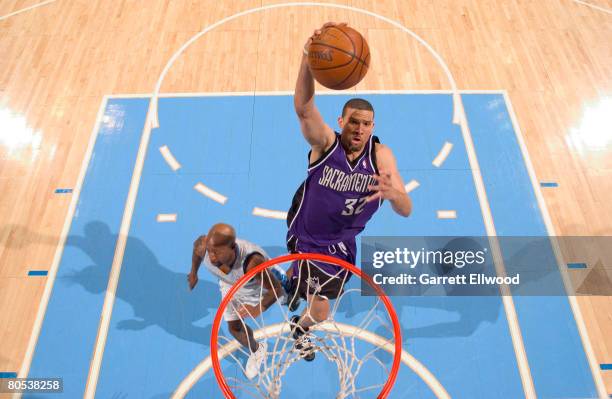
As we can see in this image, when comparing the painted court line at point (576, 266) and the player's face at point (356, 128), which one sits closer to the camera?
the player's face at point (356, 128)

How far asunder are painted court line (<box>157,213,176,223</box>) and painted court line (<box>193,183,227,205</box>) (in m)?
0.41

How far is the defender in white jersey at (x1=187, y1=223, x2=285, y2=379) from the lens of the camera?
13.4ft

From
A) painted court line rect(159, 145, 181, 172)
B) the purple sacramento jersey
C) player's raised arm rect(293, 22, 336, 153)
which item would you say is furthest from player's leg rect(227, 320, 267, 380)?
painted court line rect(159, 145, 181, 172)

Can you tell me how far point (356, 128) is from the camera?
3.96 meters

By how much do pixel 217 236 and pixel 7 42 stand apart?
19.4ft

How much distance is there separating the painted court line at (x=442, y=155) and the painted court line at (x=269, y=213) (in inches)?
74.5

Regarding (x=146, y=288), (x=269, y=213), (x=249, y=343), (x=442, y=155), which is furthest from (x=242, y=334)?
(x=442, y=155)

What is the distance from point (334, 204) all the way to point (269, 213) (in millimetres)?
1730

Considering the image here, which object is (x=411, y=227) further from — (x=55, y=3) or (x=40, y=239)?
(x=55, y=3)

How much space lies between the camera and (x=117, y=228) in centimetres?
575

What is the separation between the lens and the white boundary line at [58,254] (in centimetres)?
488

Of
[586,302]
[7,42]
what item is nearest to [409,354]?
[586,302]

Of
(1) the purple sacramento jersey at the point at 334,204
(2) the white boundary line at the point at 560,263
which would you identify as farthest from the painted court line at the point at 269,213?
(2) the white boundary line at the point at 560,263

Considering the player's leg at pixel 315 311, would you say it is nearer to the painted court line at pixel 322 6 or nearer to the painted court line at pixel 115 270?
the painted court line at pixel 115 270
